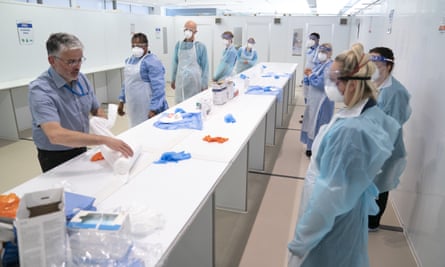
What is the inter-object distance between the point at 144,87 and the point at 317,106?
2.13 m

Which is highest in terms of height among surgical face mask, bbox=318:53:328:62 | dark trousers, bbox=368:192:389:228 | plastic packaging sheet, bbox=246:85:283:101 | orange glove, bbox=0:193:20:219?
surgical face mask, bbox=318:53:328:62

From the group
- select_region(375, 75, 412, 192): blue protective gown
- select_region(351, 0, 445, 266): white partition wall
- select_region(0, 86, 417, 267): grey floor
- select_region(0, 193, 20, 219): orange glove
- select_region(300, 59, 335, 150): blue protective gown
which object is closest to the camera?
select_region(0, 193, 20, 219): orange glove

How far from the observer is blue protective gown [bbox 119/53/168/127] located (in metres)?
3.16

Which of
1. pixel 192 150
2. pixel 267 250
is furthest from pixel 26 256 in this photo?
pixel 267 250

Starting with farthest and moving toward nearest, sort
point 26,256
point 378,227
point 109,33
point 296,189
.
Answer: point 109,33, point 296,189, point 378,227, point 26,256

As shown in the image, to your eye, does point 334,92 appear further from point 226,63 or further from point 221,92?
point 226,63

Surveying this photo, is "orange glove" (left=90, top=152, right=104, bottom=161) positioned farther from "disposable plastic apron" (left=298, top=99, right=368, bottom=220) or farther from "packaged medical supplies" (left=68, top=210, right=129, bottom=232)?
"disposable plastic apron" (left=298, top=99, right=368, bottom=220)

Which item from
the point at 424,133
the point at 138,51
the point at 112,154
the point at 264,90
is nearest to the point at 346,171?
the point at 112,154

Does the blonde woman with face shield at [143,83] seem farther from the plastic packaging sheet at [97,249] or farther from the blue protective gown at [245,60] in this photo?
the blue protective gown at [245,60]

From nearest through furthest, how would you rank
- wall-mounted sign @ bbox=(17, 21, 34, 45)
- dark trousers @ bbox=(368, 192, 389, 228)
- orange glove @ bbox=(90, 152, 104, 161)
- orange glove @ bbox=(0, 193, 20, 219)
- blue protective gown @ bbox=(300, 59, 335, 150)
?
orange glove @ bbox=(0, 193, 20, 219) → orange glove @ bbox=(90, 152, 104, 161) → dark trousers @ bbox=(368, 192, 389, 228) → blue protective gown @ bbox=(300, 59, 335, 150) → wall-mounted sign @ bbox=(17, 21, 34, 45)

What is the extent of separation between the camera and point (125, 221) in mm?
1024

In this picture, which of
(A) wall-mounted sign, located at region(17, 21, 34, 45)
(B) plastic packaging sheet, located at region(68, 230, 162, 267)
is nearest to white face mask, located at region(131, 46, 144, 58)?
(B) plastic packaging sheet, located at region(68, 230, 162, 267)

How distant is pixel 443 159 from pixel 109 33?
6.88 metres

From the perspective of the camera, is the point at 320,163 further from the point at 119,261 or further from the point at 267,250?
the point at 267,250
